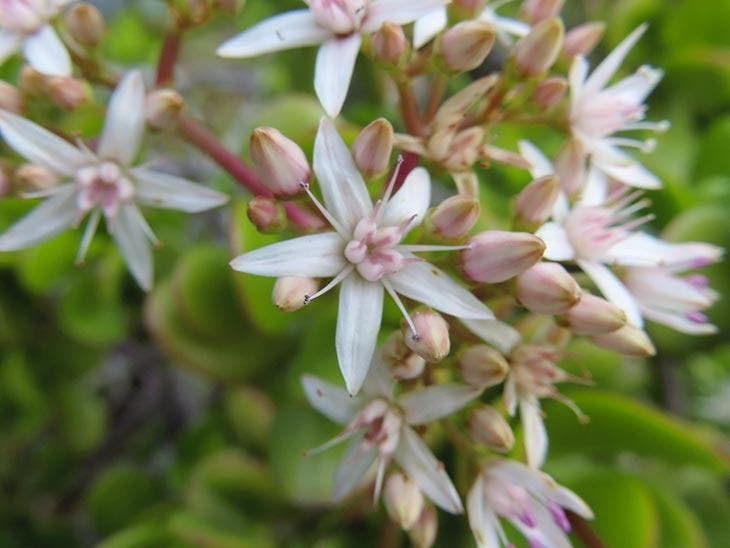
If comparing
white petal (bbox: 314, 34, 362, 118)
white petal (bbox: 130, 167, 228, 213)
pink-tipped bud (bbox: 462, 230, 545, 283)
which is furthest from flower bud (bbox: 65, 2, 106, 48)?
pink-tipped bud (bbox: 462, 230, 545, 283)

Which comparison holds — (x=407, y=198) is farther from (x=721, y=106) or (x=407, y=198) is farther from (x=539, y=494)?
(x=721, y=106)

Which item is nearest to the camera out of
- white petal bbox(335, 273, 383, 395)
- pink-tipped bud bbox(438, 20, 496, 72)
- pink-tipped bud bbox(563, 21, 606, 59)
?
white petal bbox(335, 273, 383, 395)

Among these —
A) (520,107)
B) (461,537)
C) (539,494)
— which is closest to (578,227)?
(520,107)

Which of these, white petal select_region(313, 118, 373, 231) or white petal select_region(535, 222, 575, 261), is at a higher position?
white petal select_region(313, 118, 373, 231)

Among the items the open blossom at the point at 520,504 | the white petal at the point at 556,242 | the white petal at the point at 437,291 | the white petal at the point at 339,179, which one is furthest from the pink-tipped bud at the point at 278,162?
the open blossom at the point at 520,504

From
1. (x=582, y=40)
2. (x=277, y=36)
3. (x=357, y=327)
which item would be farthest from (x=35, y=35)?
(x=582, y=40)

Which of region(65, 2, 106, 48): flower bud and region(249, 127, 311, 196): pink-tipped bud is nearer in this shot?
region(249, 127, 311, 196): pink-tipped bud

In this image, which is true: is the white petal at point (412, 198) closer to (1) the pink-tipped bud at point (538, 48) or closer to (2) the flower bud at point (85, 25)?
(1) the pink-tipped bud at point (538, 48)

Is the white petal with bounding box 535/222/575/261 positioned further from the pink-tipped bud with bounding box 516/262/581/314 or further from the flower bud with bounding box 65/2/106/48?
the flower bud with bounding box 65/2/106/48
